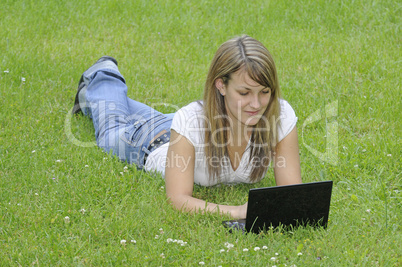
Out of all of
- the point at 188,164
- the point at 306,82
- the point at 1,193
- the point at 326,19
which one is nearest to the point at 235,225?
the point at 188,164

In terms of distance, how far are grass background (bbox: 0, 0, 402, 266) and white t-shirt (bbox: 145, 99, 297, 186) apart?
168mm

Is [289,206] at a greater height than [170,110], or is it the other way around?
[170,110]

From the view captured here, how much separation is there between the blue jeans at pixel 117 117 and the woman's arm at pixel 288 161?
1008mm

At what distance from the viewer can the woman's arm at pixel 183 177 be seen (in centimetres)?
385

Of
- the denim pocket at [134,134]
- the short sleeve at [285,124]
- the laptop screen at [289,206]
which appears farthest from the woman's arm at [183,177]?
the denim pocket at [134,134]

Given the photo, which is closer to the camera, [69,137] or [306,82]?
[69,137]

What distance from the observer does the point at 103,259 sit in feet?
11.1

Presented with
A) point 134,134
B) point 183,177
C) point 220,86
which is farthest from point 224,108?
point 134,134

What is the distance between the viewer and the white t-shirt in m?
3.90

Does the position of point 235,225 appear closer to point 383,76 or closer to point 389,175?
point 389,175

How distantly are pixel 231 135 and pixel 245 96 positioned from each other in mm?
442

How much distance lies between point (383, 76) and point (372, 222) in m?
2.71

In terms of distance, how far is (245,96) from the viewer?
3.71 m

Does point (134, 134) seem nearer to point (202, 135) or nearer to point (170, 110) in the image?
point (202, 135)
